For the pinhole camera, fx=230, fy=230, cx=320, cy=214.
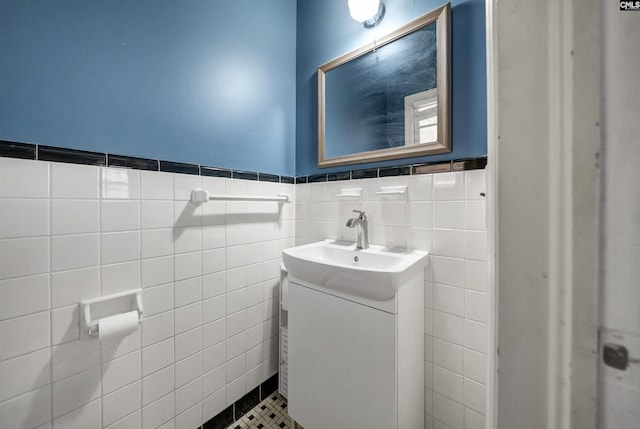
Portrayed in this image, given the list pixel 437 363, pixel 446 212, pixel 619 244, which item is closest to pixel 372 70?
pixel 446 212

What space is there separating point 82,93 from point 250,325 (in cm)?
122

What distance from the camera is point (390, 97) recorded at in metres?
1.16

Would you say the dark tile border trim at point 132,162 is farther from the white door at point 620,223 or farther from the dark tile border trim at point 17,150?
the white door at point 620,223

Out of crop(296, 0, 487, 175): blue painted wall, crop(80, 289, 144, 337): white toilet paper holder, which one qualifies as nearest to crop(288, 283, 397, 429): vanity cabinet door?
crop(80, 289, 144, 337): white toilet paper holder

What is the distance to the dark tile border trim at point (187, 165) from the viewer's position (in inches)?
27.5

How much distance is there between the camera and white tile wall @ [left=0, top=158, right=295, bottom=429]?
0.69m

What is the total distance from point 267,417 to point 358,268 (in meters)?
1.07

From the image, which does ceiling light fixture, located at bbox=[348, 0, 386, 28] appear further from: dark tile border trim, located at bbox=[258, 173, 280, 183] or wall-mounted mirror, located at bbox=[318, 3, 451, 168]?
dark tile border trim, located at bbox=[258, 173, 280, 183]

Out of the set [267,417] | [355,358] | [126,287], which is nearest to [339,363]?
[355,358]

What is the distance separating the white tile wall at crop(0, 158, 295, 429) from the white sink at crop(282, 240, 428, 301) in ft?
1.37

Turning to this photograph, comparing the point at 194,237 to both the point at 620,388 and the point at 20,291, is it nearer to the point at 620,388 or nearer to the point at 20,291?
the point at 20,291

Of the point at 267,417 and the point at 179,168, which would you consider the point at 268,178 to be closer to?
the point at 179,168

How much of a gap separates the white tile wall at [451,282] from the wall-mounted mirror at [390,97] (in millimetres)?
203

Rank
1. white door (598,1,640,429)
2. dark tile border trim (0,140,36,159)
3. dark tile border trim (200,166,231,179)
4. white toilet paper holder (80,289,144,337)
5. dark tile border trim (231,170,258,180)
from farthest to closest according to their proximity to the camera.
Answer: dark tile border trim (231,170,258,180) < dark tile border trim (200,166,231,179) < white toilet paper holder (80,289,144,337) < dark tile border trim (0,140,36,159) < white door (598,1,640,429)
